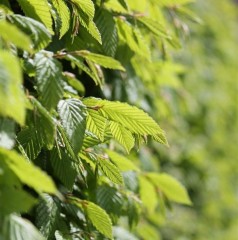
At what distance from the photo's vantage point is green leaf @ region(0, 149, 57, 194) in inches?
44.4

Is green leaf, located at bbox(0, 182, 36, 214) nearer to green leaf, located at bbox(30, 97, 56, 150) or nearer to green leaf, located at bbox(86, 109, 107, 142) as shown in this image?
green leaf, located at bbox(30, 97, 56, 150)

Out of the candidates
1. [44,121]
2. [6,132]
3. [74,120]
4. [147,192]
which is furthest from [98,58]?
[147,192]

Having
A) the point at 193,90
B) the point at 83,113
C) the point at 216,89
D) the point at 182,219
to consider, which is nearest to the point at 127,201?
the point at 83,113

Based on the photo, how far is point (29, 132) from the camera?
59.5 inches

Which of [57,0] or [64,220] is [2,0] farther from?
[64,220]

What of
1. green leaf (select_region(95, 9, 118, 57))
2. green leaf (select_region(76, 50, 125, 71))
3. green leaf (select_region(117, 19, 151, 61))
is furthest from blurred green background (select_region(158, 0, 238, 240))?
green leaf (select_region(76, 50, 125, 71))

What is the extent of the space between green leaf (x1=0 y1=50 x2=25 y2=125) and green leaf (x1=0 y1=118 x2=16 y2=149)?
0.18 metres

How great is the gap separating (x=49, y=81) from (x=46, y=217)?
18.7 inches

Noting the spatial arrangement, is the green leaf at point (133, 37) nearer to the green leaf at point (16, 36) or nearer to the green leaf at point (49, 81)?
the green leaf at point (49, 81)

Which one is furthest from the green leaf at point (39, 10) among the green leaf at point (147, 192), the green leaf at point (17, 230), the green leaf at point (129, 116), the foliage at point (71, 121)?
the green leaf at point (147, 192)

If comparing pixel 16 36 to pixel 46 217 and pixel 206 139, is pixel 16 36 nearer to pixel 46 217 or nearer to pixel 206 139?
pixel 46 217

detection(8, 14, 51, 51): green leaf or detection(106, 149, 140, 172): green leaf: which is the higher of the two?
detection(8, 14, 51, 51): green leaf

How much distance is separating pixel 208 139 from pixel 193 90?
1.91ft

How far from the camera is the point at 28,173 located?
116cm
